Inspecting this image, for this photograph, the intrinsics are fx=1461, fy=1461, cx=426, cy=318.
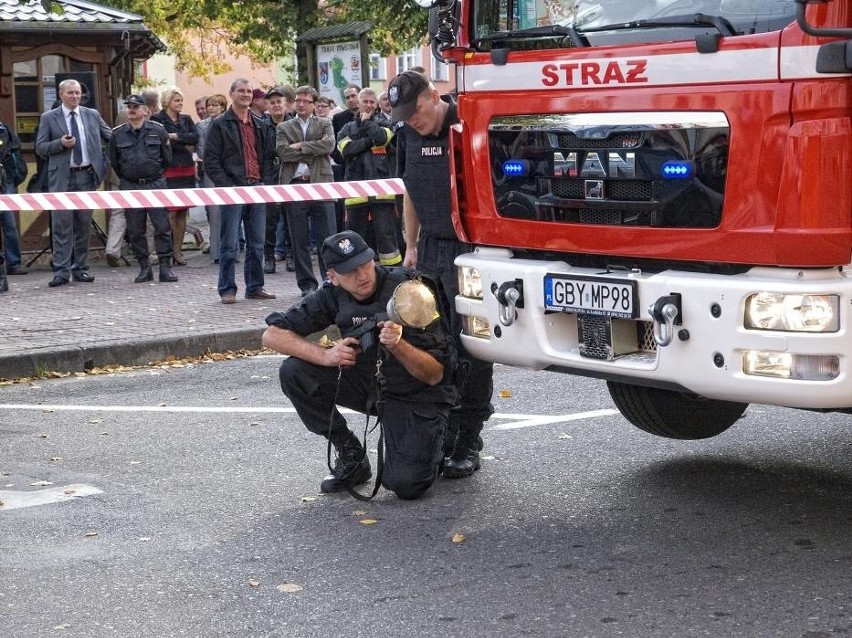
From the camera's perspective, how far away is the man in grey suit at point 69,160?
1467 centimetres

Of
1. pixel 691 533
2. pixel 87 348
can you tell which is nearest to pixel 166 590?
pixel 691 533

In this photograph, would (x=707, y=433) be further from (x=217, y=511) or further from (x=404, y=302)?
(x=217, y=511)

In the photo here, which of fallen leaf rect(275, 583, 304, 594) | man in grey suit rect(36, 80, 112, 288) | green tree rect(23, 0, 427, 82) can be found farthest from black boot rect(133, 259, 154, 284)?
fallen leaf rect(275, 583, 304, 594)

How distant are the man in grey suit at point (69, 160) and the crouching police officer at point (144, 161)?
0.24 metres

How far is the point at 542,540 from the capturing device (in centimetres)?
569

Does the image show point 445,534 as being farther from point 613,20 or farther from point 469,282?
point 613,20

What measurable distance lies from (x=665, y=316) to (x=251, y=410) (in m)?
3.83

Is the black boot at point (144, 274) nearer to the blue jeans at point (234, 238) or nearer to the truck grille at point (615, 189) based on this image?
the blue jeans at point (234, 238)

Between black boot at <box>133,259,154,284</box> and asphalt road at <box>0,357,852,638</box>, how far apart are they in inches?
264

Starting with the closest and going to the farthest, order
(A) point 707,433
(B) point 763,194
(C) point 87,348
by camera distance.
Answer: (B) point 763,194
(A) point 707,433
(C) point 87,348

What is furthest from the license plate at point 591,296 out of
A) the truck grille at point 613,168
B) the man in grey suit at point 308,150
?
the man in grey suit at point 308,150

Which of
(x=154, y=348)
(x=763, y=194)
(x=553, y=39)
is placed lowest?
(x=154, y=348)

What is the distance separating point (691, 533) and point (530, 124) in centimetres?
177

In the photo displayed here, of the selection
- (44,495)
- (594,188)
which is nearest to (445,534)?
(594,188)
